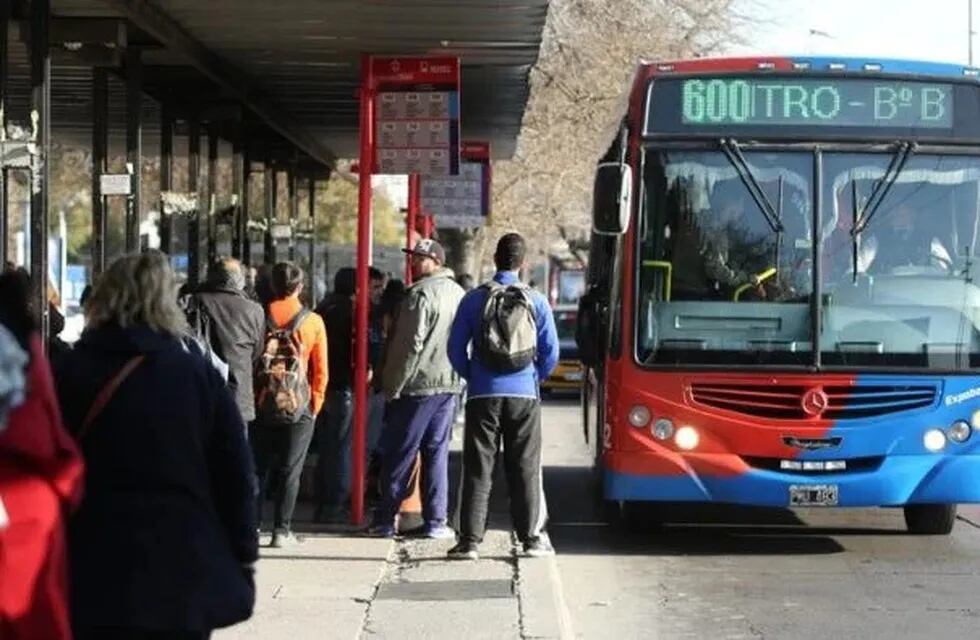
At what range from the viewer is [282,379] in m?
11.2

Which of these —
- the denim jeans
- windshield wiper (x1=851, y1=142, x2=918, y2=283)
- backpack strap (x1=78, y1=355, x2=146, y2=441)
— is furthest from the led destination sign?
backpack strap (x1=78, y1=355, x2=146, y2=441)

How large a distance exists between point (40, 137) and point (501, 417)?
3631mm

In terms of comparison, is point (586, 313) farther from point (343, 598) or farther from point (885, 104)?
point (343, 598)

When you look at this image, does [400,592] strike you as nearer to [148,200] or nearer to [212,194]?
[212,194]

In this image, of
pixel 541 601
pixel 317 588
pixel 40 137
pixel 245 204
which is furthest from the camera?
pixel 245 204

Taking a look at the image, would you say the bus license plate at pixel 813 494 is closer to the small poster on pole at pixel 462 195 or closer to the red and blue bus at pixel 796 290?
the red and blue bus at pixel 796 290

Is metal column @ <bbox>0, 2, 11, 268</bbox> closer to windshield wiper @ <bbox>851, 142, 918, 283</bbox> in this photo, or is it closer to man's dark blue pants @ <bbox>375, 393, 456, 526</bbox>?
man's dark blue pants @ <bbox>375, 393, 456, 526</bbox>

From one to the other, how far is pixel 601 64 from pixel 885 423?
1911 cm

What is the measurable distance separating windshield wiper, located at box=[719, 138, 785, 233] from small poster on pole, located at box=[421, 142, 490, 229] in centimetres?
963

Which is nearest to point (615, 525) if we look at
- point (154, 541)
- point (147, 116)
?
point (154, 541)

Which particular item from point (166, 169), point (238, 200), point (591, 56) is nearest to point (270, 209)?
point (238, 200)

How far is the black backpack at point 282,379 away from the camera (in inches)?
Answer: 441

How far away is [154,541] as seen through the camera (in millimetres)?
5055

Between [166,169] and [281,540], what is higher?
[166,169]
